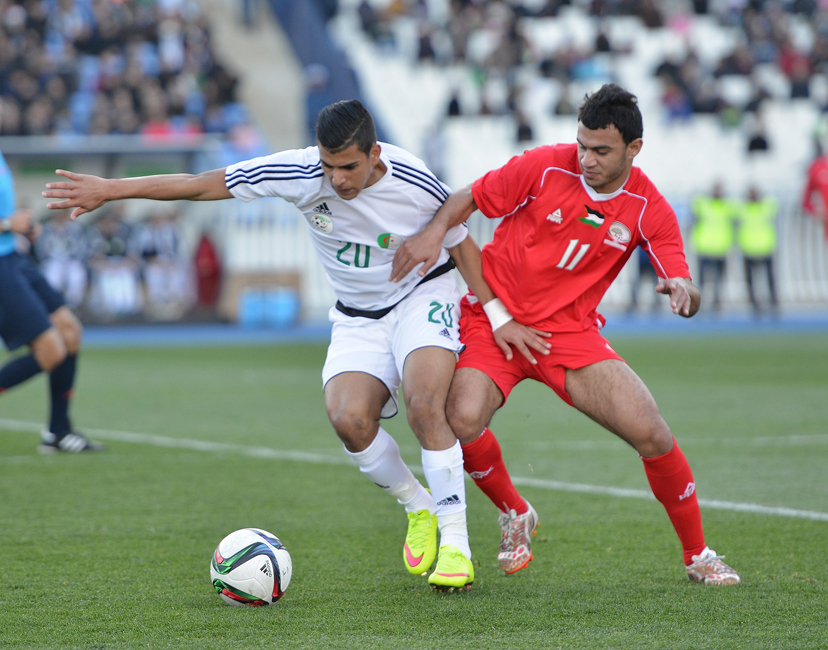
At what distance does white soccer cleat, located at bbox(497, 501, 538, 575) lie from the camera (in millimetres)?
4438

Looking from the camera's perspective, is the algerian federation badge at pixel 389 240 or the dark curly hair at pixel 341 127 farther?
the algerian federation badge at pixel 389 240

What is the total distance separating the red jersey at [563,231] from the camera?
14.9 ft

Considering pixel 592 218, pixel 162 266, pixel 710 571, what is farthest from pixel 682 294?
pixel 162 266

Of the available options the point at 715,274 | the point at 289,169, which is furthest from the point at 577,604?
the point at 715,274

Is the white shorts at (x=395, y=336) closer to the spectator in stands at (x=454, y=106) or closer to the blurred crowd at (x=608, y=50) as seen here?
the blurred crowd at (x=608, y=50)

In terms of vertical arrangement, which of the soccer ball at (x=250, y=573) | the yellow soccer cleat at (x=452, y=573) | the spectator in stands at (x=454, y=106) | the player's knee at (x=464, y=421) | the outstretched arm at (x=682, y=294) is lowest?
the yellow soccer cleat at (x=452, y=573)

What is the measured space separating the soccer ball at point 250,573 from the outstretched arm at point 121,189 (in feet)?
4.49

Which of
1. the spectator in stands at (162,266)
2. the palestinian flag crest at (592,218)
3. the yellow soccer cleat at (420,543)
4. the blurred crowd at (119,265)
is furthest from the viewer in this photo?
the spectator in stands at (162,266)

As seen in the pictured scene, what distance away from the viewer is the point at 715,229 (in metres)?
20.0

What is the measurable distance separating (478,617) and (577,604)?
384 mm

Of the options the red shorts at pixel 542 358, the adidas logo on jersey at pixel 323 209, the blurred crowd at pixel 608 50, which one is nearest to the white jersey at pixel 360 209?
the adidas logo on jersey at pixel 323 209

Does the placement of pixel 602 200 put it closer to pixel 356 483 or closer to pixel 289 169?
pixel 289 169

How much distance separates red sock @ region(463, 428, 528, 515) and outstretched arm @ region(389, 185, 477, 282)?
2.44 ft

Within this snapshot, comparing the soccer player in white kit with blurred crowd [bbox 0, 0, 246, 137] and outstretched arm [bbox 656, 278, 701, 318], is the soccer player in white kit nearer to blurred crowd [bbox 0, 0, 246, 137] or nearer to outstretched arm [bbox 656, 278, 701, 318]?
outstretched arm [bbox 656, 278, 701, 318]
